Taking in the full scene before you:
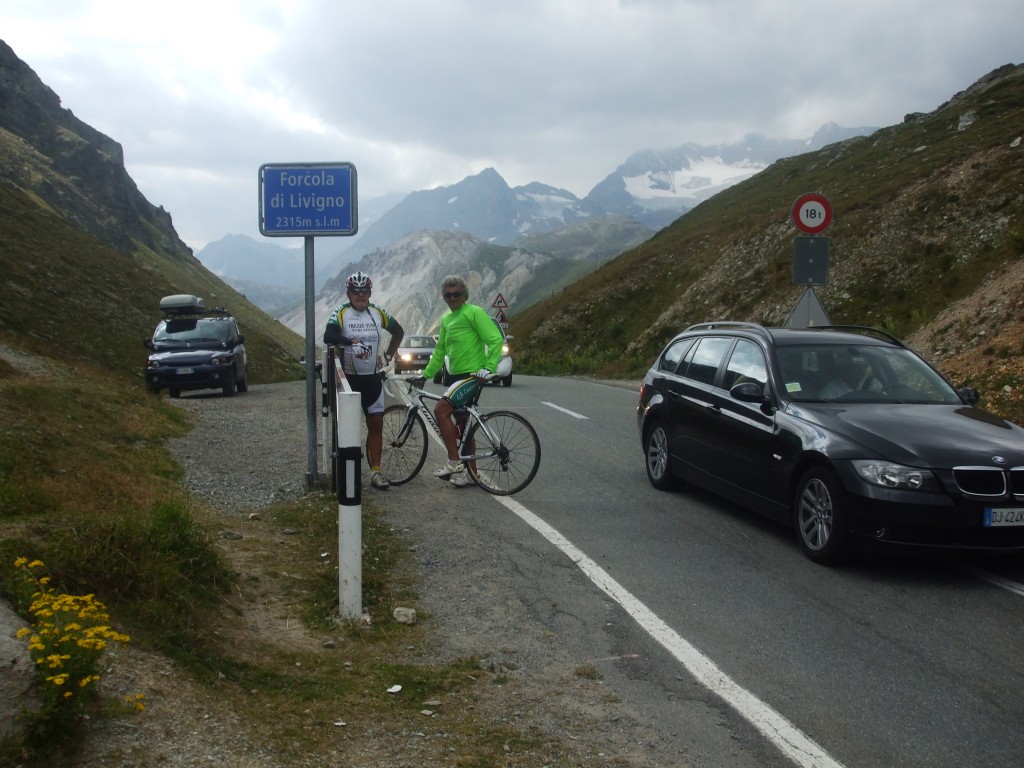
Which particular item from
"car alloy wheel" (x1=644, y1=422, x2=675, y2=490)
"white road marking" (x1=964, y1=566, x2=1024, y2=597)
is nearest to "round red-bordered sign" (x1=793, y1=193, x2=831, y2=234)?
"car alloy wheel" (x1=644, y1=422, x2=675, y2=490)

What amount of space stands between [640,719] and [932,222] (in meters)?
31.8

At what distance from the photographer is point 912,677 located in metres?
4.52

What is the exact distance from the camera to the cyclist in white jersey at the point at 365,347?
8.91 m

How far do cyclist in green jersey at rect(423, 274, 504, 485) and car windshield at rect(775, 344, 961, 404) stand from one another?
265 centimetres

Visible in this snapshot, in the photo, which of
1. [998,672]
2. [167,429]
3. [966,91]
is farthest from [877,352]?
[966,91]

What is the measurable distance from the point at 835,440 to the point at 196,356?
1701 cm

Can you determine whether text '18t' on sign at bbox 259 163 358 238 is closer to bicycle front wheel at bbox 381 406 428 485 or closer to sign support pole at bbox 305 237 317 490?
sign support pole at bbox 305 237 317 490

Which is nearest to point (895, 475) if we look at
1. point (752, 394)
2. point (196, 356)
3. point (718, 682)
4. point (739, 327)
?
point (752, 394)

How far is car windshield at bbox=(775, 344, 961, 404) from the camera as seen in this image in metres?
7.34

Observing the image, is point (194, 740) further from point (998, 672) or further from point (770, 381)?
point (770, 381)

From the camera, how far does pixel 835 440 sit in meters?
6.41

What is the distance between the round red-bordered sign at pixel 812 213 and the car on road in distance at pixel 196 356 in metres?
13.2

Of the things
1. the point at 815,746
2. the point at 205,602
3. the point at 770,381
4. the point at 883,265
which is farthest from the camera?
the point at 883,265

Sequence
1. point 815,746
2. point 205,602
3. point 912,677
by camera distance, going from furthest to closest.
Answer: point 205,602 < point 912,677 < point 815,746
